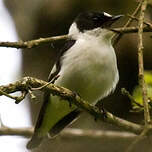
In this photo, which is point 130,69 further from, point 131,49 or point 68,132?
point 68,132

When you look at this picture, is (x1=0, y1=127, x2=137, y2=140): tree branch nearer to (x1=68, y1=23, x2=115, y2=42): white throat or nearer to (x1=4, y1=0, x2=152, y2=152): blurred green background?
(x1=4, y1=0, x2=152, y2=152): blurred green background

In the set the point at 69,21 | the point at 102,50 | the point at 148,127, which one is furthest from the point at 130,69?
the point at 148,127

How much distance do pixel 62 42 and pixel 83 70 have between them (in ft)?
5.00

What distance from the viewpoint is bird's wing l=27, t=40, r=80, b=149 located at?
171 inches

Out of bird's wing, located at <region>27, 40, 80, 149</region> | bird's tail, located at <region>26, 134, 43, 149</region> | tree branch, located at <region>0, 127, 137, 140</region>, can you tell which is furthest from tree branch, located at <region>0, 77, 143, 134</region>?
bird's tail, located at <region>26, 134, 43, 149</region>

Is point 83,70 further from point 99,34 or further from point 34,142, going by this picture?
point 34,142

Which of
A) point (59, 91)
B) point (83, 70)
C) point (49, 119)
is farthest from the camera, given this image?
point (49, 119)

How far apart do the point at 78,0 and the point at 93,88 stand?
6.26ft

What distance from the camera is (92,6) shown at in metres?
5.81

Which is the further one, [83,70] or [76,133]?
[76,133]

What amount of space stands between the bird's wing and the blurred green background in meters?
0.57

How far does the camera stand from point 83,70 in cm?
399

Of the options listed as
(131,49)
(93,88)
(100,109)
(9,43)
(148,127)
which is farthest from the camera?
(131,49)

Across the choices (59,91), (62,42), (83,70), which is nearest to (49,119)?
(83,70)
